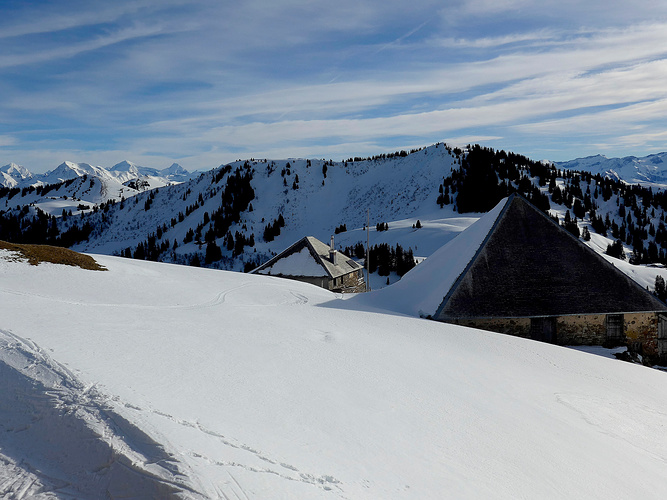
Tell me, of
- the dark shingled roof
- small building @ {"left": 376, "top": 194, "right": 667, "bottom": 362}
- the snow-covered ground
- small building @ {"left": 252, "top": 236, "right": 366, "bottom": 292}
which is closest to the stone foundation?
small building @ {"left": 376, "top": 194, "right": 667, "bottom": 362}

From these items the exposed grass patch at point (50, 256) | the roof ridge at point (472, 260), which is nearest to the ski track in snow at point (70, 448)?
the exposed grass patch at point (50, 256)

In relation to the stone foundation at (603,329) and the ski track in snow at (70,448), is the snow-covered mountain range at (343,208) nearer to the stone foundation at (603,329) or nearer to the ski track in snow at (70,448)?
Answer: the stone foundation at (603,329)

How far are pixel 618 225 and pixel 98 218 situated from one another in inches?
4939

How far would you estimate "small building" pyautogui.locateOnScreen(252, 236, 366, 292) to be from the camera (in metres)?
35.4

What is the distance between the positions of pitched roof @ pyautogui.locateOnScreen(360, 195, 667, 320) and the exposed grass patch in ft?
42.2

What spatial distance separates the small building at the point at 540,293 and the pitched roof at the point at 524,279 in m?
0.04

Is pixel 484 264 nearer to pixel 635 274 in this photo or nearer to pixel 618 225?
pixel 635 274

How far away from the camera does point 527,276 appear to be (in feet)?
57.7

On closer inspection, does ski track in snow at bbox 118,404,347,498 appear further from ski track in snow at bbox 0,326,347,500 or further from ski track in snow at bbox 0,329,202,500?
ski track in snow at bbox 0,329,202,500

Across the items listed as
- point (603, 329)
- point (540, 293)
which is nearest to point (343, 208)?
point (540, 293)

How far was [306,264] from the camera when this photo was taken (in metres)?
36.4

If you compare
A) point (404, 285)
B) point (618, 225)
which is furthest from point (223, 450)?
point (618, 225)

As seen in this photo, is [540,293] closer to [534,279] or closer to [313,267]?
[534,279]

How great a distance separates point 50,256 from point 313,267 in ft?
69.2
